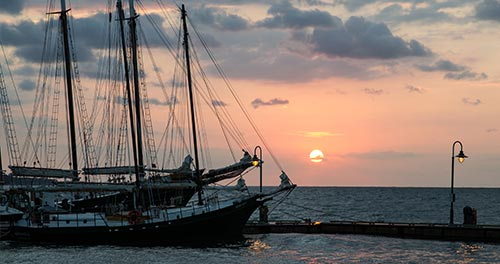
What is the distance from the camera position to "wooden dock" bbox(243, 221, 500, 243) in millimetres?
66812

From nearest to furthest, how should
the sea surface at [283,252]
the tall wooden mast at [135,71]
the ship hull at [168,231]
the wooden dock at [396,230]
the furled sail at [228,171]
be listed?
the sea surface at [283,252]
the wooden dock at [396,230]
the ship hull at [168,231]
the tall wooden mast at [135,71]
the furled sail at [228,171]

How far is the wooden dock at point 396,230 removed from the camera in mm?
66812

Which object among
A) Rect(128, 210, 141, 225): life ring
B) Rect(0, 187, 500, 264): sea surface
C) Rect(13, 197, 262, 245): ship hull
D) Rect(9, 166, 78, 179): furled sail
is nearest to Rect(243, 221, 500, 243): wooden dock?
Rect(0, 187, 500, 264): sea surface

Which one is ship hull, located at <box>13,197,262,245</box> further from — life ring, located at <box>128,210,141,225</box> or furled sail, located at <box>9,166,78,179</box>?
furled sail, located at <box>9,166,78,179</box>

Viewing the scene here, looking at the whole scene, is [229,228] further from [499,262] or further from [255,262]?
[499,262]

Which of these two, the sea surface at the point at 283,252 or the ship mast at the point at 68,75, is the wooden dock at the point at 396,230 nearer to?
the sea surface at the point at 283,252

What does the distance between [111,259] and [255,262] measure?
10.7m

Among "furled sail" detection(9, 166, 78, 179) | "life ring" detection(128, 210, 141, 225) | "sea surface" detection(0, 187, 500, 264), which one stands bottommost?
"sea surface" detection(0, 187, 500, 264)

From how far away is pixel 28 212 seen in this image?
75.3m

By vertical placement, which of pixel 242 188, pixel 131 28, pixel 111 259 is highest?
pixel 131 28

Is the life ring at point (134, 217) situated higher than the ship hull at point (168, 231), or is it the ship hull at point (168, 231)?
the life ring at point (134, 217)

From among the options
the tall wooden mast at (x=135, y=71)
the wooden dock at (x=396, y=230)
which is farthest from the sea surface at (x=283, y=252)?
the tall wooden mast at (x=135, y=71)

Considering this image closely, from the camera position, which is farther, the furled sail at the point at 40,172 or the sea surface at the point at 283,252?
the furled sail at the point at 40,172

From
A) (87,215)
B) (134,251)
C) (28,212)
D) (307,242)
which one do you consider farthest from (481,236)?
(28,212)
